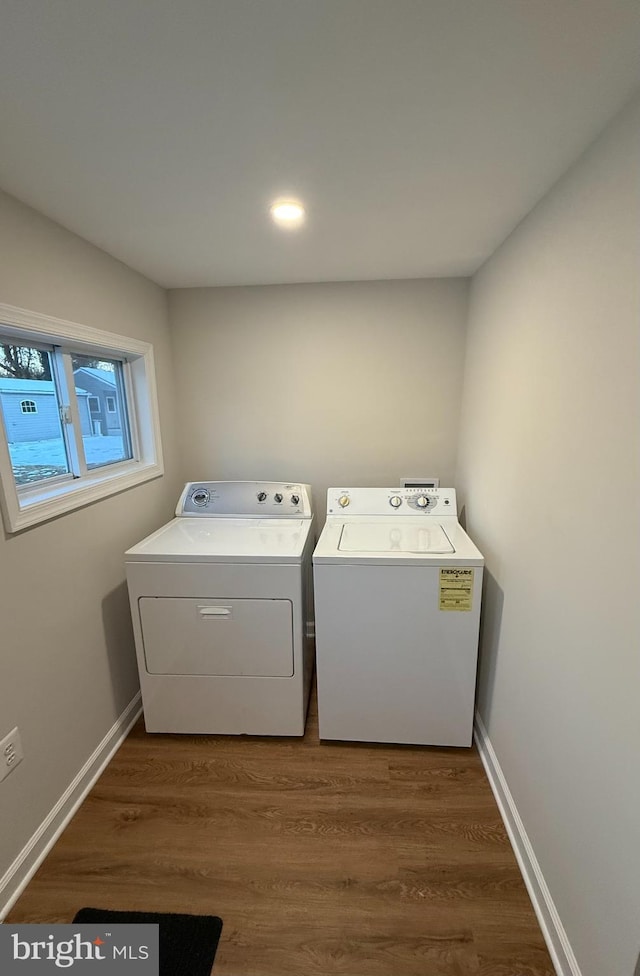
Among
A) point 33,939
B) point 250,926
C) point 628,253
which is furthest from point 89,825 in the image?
point 628,253

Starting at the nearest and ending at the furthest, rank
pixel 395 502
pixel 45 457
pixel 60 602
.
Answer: pixel 60 602 → pixel 45 457 → pixel 395 502

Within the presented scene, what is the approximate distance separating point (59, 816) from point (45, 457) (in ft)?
4.24

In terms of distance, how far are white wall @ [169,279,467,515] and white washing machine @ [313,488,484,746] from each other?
2.29 feet

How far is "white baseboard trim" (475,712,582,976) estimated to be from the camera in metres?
1.03

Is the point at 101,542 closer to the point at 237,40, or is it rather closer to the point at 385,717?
the point at 385,717

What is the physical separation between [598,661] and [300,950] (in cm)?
113

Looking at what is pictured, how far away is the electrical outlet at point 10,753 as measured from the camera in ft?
3.83

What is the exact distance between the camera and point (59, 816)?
140 centimetres

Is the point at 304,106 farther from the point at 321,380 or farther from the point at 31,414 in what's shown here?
the point at 321,380

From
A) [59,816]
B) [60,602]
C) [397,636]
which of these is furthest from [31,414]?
[397,636]

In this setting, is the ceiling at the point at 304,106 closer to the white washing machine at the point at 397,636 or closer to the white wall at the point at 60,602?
the white wall at the point at 60,602

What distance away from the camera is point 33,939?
3.61 ft

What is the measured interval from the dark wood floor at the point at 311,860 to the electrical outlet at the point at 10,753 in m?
0.40

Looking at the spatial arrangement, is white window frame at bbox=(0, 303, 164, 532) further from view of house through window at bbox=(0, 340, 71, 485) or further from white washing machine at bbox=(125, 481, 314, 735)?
white washing machine at bbox=(125, 481, 314, 735)
